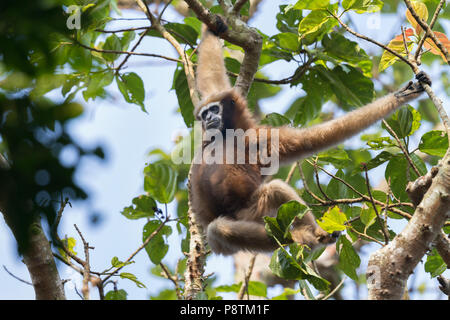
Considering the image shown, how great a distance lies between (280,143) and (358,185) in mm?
1113

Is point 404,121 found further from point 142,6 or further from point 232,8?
point 142,6

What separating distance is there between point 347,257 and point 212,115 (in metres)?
2.69

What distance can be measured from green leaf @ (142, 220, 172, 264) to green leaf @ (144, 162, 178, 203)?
347mm

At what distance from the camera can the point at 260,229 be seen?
18.7 feet

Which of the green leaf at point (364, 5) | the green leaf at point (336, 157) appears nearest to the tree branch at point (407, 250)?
the green leaf at point (336, 157)

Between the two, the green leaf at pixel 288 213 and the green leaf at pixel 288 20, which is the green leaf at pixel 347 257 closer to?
the green leaf at pixel 288 213

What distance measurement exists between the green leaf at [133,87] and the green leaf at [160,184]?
3.26ft

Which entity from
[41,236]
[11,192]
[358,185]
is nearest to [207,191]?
[358,185]

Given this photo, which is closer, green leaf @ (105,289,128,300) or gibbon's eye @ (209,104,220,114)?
green leaf @ (105,289,128,300)

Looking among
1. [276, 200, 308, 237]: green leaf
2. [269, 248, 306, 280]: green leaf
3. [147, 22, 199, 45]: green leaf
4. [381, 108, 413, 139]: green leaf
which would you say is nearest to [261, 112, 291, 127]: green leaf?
[381, 108, 413, 139]: green leaf

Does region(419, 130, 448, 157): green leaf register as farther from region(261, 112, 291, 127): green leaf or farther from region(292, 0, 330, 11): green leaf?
region(292, 0, 330, 11): green leaf

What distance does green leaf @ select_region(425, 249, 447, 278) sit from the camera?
5.12 m

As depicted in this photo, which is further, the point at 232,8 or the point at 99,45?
the point at 99,45
